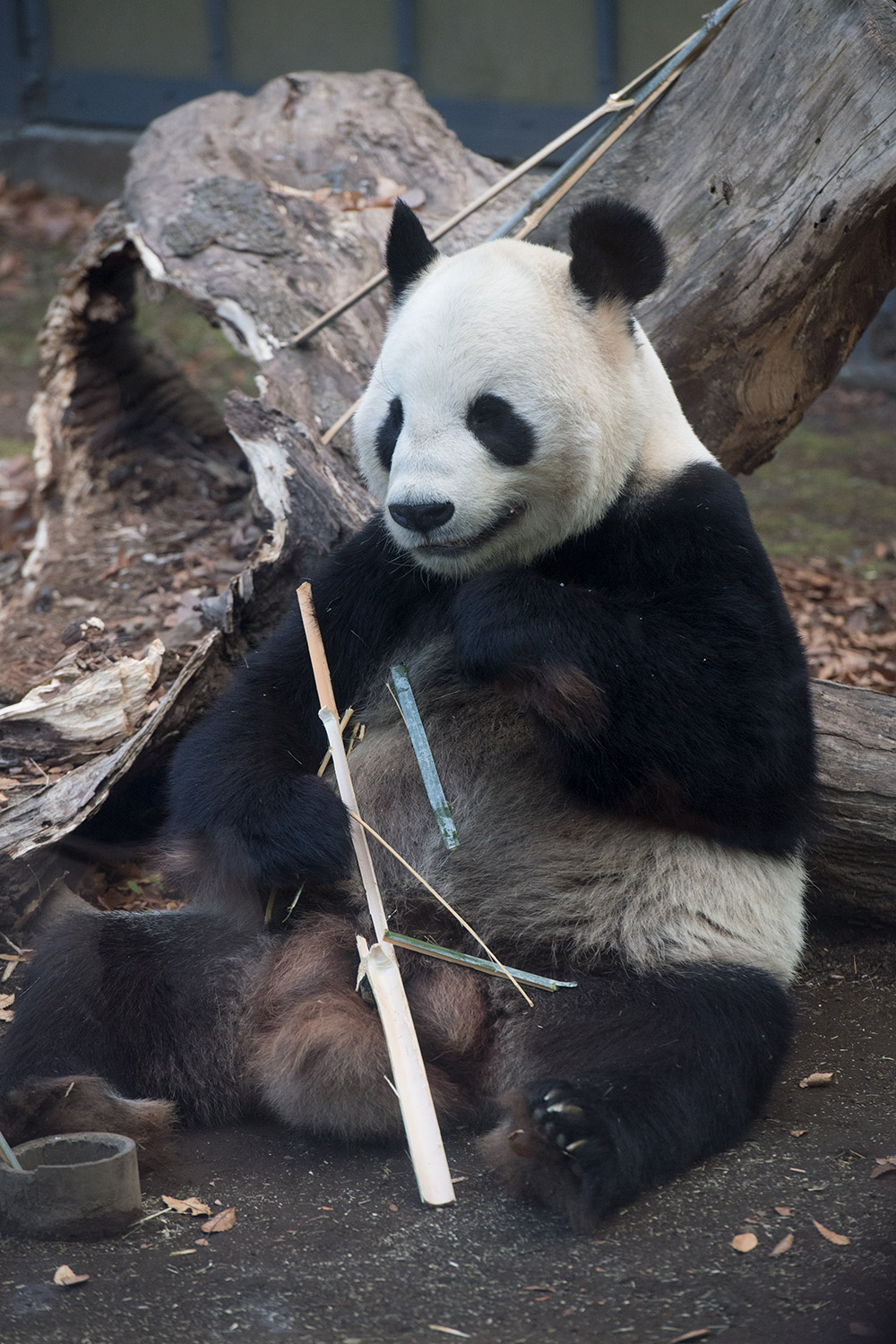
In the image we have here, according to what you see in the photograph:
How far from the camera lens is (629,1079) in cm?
240

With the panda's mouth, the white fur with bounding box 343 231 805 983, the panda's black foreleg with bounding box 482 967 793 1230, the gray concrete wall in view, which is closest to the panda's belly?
the white fur with bounding box 343 231 805 983

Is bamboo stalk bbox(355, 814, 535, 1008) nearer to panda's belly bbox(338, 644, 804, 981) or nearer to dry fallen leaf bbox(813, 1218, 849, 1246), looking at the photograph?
panda's belly bbox(338, 644, 804, 981)

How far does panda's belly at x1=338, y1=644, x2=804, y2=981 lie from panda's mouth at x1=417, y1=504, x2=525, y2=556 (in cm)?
36

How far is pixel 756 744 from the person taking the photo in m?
2.63

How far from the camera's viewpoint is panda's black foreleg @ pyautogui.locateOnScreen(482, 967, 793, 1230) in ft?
7.45

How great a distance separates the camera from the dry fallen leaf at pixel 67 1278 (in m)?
2.12

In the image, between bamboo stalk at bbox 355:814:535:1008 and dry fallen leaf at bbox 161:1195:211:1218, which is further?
bamboo stalk at bbox 355:814:535:1008

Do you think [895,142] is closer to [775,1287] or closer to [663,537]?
[663,537]

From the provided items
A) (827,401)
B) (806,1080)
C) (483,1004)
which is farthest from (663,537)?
(827,401)

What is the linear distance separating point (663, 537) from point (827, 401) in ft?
22.8

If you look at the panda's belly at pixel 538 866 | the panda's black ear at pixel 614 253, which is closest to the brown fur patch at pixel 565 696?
the panda's belly at pixel 538 866

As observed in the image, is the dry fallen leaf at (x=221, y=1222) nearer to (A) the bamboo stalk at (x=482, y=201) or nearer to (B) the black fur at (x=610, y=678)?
(B) the black fur at (x=610, y=678)

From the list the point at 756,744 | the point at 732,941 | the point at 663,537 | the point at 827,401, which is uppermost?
the point at 663,537

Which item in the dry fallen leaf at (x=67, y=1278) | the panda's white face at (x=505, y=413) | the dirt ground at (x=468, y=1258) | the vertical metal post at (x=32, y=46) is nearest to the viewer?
the dirt ground at (x=468, y=1258)
